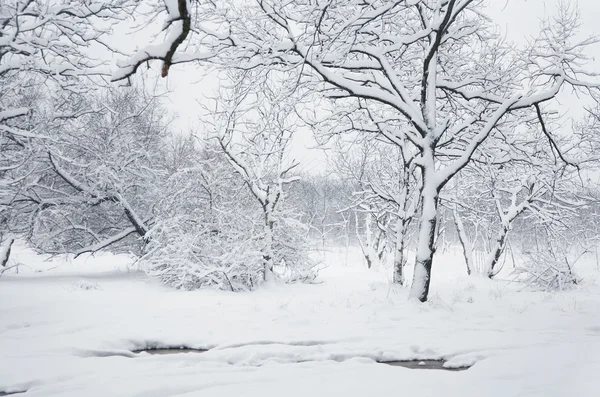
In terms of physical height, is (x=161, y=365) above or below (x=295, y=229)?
below

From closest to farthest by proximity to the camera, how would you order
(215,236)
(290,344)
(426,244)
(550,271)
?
(290,344) → (426,244) → (215,236) → (550,271)

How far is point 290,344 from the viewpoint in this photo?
455 cm

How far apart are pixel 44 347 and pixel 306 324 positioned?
3.33 metres

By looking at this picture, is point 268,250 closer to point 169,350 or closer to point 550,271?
point 169,350

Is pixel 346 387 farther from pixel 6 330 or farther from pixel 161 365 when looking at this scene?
pixel 6 330

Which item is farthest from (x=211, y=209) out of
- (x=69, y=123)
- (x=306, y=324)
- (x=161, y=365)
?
(x=161, y=365)

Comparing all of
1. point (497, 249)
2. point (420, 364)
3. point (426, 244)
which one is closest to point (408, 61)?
point (426, 244)

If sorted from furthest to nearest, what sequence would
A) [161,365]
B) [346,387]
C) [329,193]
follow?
1. [329,193]
2. [161,365]
3. [346,387]

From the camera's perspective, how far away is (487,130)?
21.5ft

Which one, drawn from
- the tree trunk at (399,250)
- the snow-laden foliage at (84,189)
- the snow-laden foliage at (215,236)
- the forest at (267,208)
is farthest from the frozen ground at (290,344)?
the snow-laden foliage at (84,189)

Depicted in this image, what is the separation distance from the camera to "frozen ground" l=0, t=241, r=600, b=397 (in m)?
3.08

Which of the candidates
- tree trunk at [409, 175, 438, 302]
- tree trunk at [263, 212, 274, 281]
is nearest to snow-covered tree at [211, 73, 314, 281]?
tree trunk at [263, 212, 274, 281]

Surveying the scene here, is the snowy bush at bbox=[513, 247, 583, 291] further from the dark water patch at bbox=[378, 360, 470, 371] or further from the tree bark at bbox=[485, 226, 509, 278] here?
the dark water patch at bbox=[378, 360, 470, 371]

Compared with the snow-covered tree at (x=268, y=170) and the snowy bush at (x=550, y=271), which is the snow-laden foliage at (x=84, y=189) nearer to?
the snow-covered tree at (x=268, y=170)
